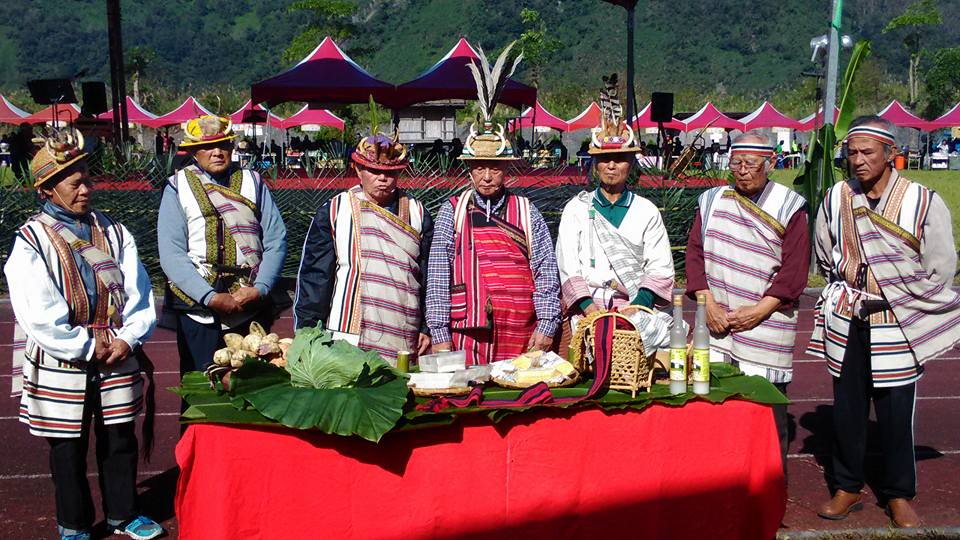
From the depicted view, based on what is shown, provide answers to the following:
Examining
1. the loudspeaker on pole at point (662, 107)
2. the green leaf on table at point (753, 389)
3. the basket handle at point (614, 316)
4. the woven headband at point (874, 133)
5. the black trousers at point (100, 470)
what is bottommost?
the black trousers at point (100, 470)

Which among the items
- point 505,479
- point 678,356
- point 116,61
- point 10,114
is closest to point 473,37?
point 10,114

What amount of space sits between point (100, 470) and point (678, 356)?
2.84 meters

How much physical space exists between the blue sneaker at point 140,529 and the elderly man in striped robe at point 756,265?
2.94 m

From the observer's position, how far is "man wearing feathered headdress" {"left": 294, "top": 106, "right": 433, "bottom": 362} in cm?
534

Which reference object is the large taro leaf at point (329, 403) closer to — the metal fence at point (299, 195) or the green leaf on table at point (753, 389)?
the green leaf on table at point (753, 389)

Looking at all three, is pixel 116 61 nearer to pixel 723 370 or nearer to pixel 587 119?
pixel 723 370

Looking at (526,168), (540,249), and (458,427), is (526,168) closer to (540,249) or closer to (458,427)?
(540,249)

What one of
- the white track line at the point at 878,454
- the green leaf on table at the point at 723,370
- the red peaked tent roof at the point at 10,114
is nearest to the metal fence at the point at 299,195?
the white track line at the point at 878,454

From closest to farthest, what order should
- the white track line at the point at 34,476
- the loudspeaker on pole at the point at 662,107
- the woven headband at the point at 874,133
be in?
1. the woven headband at the point at 874,133
2. the white track line at the point at 34,476
3. the loudspeaker on pole at the point at 662,107

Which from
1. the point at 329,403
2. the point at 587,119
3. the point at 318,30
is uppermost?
the point at 318,30

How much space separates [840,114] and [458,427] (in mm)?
5745

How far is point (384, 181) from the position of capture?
531cm

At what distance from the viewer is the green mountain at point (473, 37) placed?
9869 cm

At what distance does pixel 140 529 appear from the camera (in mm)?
5094
